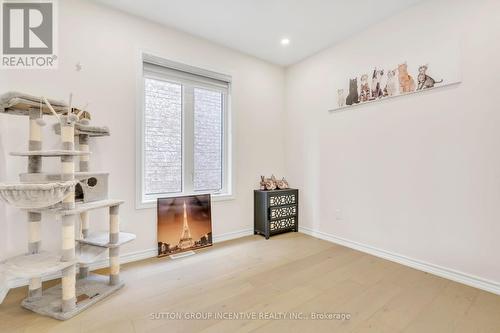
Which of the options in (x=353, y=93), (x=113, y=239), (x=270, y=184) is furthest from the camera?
(x=270, y=184)

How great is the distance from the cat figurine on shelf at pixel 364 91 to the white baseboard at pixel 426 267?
165 cm

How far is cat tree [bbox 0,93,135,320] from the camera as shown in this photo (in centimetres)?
142

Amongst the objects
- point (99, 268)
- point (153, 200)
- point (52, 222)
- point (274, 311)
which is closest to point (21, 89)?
point (52, 222)

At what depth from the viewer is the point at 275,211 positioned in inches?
128

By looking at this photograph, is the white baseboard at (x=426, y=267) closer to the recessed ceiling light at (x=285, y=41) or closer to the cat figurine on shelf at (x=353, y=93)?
the cat figurine on shelf at (x=353, y=93)

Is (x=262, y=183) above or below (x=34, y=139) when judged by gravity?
below

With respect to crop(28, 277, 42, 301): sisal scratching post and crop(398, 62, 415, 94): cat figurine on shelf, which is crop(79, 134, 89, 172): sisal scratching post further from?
crop(398, 62, 415, 94): cat figurine on shelf

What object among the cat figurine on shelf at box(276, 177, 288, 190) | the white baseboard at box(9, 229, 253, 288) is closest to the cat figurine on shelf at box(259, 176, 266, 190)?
the cat figurine on shelf at box(276, 177, 288, 190)

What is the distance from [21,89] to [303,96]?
9.95ft

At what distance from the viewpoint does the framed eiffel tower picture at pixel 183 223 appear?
262 cm

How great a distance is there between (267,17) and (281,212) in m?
2.34

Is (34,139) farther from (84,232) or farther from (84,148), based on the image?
(84,232)

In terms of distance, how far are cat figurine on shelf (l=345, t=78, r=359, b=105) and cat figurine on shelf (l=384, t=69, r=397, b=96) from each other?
329 millimetres

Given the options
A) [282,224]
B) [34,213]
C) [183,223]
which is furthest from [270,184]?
[34,213]
